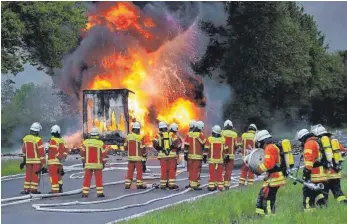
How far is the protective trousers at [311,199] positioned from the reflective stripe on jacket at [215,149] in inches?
166

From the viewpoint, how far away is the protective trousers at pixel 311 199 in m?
9.62

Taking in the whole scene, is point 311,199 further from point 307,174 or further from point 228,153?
point 228,153

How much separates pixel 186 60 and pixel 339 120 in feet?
26.0

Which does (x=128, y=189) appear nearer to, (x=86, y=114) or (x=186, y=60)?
(x=86, y=114)

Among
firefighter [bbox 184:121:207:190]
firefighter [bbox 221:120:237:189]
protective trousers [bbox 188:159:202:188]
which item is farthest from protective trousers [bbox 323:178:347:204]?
protective trousers [bbox 188:159:202:188]

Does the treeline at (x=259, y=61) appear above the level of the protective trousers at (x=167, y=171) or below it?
above

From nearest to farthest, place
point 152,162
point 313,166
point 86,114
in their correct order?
point 313,166, point 152,162, point 86,114

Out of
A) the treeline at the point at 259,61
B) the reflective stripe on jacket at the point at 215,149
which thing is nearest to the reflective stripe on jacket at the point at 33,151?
the reflective stripe on jacket at the point at 215,149

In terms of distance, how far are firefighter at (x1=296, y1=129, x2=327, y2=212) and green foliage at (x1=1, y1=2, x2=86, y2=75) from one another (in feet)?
34.1

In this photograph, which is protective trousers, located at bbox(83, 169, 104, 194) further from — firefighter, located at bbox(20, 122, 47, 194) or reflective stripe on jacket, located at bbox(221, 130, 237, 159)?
reflective stripe on jacket, located at bbox(221, 130, 237, 159)

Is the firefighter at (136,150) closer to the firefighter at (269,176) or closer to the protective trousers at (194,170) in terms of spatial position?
the protective trousers at (194,170)

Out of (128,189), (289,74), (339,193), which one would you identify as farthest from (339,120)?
(339,193)

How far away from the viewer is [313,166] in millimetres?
9750

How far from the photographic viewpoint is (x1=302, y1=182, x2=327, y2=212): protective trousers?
962cm
